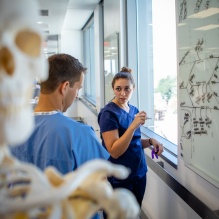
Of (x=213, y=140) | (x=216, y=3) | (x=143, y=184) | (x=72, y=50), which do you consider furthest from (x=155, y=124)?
(x=72, y=50)

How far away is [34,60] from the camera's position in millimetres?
356

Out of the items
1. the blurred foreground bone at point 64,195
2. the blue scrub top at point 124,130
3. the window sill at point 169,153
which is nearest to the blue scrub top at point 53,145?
the blurred foreground bone at point 64,195

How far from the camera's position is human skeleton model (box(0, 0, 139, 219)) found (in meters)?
0.31

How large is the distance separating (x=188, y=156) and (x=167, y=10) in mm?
1543

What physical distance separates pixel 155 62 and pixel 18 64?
2.89 meters

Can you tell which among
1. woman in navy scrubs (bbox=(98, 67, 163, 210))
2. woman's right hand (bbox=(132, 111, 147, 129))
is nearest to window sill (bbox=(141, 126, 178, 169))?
woman in navy scrubs (bbox=(98, 67, 163, 210))

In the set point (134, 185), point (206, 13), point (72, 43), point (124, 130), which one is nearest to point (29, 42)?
point (206, 13)

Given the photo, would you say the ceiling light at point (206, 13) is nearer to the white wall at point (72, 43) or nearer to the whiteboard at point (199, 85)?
the whiteboard at point (199, 85)

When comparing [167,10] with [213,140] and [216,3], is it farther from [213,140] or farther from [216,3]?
[213,140]

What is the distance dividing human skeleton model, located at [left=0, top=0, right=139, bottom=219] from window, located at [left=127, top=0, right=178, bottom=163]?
1.97m

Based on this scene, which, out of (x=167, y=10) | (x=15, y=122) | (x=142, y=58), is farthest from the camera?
(x=142, y=58)

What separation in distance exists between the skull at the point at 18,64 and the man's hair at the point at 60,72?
2.32 feet

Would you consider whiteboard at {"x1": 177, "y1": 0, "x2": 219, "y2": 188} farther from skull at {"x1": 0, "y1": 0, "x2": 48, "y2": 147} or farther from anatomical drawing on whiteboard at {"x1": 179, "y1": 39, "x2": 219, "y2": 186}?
skull at {"x1": 0, "y1": 0, "x2": 48, "y2": 147}

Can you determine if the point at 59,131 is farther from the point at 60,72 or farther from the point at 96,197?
the point at 96,197
